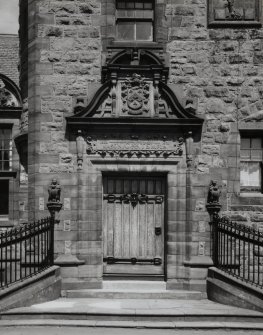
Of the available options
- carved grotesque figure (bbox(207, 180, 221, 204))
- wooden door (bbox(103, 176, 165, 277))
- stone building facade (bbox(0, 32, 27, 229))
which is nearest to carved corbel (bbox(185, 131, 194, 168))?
carved grotesque figure (bbox(207, 180, 221, 204))

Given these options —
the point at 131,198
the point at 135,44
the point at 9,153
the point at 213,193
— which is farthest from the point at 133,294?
the point at 9,153

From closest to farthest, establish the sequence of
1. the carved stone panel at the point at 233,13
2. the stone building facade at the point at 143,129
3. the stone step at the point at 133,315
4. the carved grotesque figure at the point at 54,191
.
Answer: the stone step at the point at 133,315 → the carved grotesque figure at the point at 54,191 → the stone building facade at the point at 143,129 → the carved stone panel at the point at 233,13

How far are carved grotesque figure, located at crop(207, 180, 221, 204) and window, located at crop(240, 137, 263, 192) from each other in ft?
2.76

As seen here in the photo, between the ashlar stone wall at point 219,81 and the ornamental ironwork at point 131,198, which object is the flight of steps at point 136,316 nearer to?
the ornamental ironwork at point 131,198

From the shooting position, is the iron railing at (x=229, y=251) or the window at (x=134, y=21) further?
the window at (x=134, y=21)

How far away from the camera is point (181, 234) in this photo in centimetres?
1171

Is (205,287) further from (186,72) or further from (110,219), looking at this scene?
(186,72)

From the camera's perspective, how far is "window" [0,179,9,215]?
14805mm

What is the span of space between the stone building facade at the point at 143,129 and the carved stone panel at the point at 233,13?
0.02 meters

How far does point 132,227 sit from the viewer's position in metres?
11.9

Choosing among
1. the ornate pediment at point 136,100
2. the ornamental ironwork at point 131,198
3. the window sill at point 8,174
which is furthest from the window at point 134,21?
the window sill at point 8,174

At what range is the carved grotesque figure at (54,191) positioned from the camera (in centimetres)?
1150

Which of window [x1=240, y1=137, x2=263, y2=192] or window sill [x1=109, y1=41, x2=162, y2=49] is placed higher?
window sill [x1=109, y1=41, x2=162, y2=49]

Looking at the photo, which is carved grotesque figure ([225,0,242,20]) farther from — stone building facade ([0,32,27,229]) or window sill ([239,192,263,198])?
stone building facade ([0,32,27,229])
